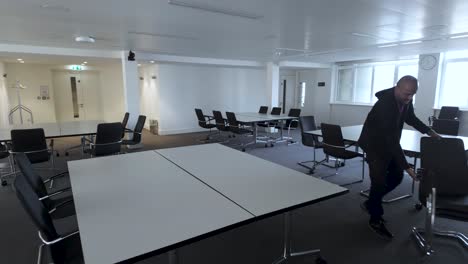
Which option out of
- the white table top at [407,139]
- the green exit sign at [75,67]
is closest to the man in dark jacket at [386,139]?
the white table top at [407,139]

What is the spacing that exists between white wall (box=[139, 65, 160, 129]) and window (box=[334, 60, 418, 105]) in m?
6.94

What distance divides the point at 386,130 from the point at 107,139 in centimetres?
401

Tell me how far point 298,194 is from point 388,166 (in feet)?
4.62

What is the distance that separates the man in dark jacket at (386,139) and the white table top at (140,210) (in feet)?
5.51

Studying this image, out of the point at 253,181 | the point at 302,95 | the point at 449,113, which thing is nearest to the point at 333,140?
the point at 253,181

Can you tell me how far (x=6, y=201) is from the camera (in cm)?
349

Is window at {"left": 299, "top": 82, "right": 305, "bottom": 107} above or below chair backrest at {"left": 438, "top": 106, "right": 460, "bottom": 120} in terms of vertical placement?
above

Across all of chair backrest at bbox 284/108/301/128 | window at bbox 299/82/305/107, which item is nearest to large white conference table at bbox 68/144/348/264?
chair backrest at bbox 284/108/301/128

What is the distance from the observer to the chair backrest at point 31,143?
3.86 metres

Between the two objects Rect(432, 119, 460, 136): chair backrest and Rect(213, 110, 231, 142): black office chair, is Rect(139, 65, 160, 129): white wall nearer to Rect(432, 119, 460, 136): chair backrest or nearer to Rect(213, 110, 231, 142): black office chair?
Rect(213, 110, 231, 142): black office chair

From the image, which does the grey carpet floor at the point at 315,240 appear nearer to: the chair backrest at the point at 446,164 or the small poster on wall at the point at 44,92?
the chair backrest at the point at 446,164

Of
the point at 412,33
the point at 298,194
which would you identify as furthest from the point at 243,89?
the point at 298,194

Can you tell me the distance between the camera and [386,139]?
7.81ft

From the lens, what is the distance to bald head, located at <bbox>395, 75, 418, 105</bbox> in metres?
2.26
